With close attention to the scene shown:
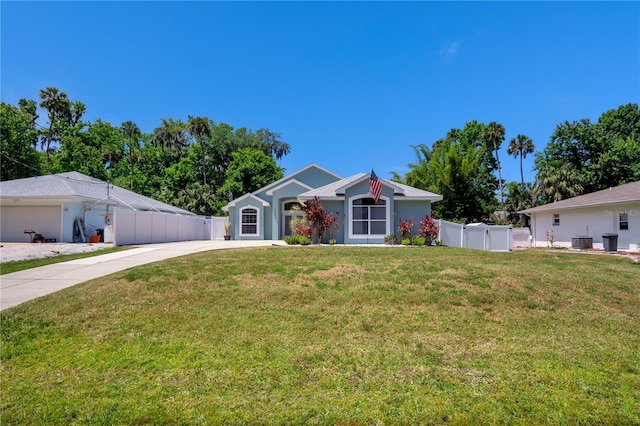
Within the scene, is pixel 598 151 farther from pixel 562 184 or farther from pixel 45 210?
pixel 45 210

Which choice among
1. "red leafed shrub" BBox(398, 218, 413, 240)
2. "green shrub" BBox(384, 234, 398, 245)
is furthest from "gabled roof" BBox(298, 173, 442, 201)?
"green shrub" BBox(384, 234, 398, 245)

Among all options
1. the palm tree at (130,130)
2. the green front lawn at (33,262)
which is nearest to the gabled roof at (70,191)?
the green front lawn at (33,262)

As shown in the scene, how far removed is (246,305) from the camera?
6.64 meters

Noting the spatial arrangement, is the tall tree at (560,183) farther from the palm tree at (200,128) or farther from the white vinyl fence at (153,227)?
the palm tree at (200,128)

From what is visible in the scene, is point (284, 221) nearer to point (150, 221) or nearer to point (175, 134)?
point (150, 221)

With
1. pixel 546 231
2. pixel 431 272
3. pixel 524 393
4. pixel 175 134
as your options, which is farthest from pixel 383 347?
pixel 175 134

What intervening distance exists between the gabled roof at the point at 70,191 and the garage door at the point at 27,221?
1.00m

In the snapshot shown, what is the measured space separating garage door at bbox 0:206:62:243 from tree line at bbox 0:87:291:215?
54.2ft

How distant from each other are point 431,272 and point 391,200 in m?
10.00

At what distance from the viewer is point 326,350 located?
4.90m

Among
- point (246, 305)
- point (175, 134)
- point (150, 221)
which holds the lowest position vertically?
point (246, 305)

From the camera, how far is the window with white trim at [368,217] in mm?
18641

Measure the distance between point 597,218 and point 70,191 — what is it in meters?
32.5

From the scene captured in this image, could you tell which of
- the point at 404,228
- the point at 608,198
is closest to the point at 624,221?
the point at 608,198
